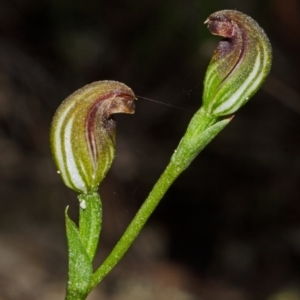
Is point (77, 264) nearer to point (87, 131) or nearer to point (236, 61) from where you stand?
point (87, 131)

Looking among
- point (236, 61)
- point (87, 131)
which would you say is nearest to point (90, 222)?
point (87, 131)

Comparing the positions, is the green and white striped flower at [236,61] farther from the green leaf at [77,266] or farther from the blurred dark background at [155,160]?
the blurred dark background at [155,160]

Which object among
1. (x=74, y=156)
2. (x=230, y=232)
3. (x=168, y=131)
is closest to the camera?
(x=74, y=156)

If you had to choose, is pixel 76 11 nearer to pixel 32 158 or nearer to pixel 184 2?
pixel 184 2

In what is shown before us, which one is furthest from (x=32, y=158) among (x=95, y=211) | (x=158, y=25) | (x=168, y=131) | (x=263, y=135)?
(x=95, y=211)

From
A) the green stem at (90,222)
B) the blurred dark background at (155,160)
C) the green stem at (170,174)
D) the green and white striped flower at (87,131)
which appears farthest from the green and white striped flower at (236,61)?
the blurred dark background at (155,160)

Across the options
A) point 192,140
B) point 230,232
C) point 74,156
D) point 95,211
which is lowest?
point 230,232
